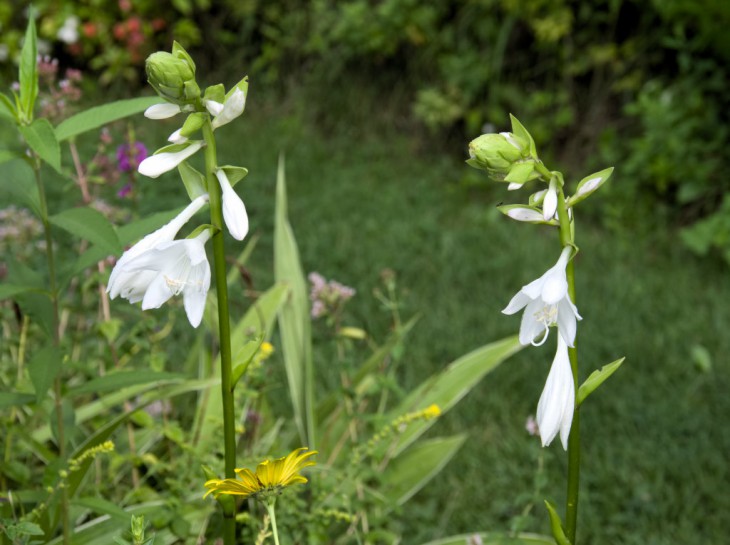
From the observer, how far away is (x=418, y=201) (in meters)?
4.61

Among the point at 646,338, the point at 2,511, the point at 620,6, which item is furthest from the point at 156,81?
the point at 620,6

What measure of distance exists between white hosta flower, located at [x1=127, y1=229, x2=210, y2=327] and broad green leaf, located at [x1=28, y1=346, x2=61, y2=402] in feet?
1.36

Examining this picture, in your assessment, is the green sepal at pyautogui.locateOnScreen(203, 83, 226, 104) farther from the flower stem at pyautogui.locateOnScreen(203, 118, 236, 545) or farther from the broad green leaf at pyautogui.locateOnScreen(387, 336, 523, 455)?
the broad green leaf at pyautogui.locateOnScreen(387, 336, 523, 455)

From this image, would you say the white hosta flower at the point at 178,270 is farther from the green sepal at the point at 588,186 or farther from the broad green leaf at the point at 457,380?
the broad green leaf at the point at 457,380

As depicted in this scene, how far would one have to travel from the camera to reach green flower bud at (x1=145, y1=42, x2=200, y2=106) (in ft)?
3.52

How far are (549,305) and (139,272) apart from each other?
459 millimetres

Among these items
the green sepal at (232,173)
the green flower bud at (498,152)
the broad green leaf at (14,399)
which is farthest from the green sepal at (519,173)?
the broad green leaf at (14,399)

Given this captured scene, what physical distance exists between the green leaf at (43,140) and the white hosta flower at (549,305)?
2.19ft

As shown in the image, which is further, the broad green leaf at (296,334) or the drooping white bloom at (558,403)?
the broad green leaf at (296,334)

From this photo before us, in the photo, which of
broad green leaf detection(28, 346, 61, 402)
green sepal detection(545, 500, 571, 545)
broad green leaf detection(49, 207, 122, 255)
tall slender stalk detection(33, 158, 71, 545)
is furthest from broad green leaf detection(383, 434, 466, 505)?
green sepal detection(545, 500, 571, 545)

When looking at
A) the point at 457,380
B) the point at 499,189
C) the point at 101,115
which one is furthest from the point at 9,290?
the point at 499,189

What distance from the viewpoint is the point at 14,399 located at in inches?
60.5

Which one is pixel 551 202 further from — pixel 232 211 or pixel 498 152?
pixel 232 211

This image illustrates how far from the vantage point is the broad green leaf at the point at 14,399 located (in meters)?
1.51
